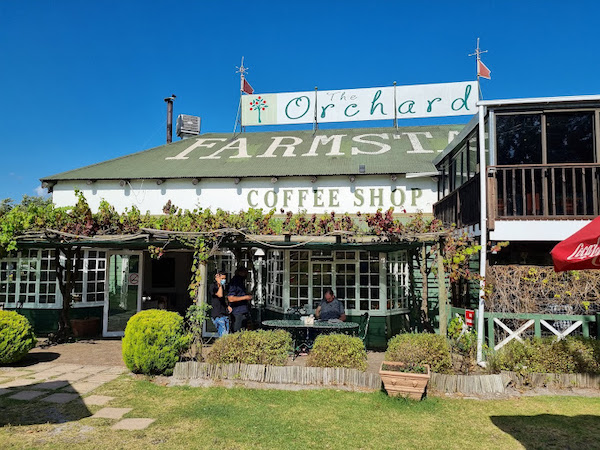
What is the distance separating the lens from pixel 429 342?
6523mm

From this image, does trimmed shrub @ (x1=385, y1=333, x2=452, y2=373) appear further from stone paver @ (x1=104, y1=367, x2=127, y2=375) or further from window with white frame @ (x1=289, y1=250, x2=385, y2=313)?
stone paver @ (x1=104, y1=367, x2=127, y2=375)

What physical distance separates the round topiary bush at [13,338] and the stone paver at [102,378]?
5.60 ft

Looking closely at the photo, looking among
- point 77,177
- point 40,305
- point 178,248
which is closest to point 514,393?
point 178,248

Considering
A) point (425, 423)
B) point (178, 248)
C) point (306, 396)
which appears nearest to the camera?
point (425, 423)

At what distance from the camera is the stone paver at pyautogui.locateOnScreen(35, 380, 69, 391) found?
647 cm

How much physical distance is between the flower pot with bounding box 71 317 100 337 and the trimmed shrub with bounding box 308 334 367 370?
24.1 ft

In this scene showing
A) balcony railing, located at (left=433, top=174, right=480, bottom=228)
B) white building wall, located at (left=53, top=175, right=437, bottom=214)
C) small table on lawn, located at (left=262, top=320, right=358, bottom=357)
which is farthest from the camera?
white building wall, located at (left=53, top=175, right=437, bottom=214)

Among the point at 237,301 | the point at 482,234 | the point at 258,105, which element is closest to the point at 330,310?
the point at 237,301

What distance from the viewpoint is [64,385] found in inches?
260

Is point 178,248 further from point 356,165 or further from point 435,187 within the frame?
point 435,187

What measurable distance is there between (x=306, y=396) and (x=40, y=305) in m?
8.93

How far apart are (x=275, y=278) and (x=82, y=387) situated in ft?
17.2

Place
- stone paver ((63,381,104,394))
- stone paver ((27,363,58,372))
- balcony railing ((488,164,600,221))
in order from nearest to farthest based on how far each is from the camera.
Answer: stone paver ((63,381,104,394)) → stone paver ((27,363,58,372)) → balcony railing ((488,164,600,221))

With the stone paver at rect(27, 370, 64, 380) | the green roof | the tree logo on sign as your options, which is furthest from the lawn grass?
the tree logo on sign
